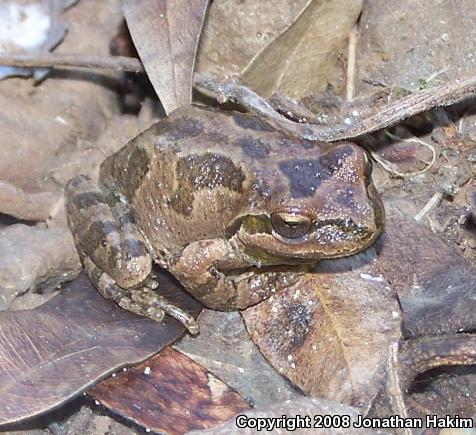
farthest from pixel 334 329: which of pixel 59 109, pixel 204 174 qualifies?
pixel 59 109

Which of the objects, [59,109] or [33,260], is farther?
[59,109]

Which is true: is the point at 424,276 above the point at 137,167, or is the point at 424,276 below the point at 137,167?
below

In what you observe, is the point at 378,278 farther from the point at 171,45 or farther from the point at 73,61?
the point at 73,61

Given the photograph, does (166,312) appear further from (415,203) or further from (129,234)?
(415,203)

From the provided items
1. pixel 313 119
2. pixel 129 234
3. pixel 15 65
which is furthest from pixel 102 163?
pixel 313 119

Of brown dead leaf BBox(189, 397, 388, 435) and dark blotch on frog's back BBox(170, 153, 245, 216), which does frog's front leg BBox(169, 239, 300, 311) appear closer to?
dark blotch on frog's back BBox(170, 153, 245, 216)

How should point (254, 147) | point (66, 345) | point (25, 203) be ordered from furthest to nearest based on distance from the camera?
point (25, 203) < point (254, 147) < point (66, 345)

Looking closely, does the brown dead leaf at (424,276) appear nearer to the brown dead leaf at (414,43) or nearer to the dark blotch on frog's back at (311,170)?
the dark blotch on frog's back at (311,170)
